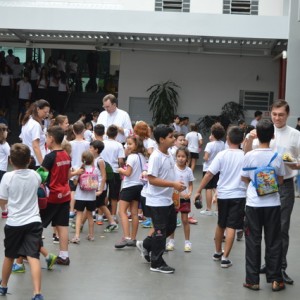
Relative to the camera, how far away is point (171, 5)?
24516mm

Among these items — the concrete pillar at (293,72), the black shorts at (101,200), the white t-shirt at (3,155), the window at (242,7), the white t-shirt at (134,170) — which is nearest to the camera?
the white t-shirt at (134,170)

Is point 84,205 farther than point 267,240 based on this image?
Yes

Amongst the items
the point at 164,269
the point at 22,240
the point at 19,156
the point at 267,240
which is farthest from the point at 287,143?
the point at 22,240

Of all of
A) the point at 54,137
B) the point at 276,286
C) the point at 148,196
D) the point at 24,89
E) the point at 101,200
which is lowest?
the point at 276,286

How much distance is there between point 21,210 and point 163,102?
17992 mm

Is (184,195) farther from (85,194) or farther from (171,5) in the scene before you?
(171,5)

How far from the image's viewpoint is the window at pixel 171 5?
2445 centimetres

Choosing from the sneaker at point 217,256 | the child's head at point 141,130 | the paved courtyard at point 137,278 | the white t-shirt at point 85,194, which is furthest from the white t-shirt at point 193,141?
the sneaker at point 217,256

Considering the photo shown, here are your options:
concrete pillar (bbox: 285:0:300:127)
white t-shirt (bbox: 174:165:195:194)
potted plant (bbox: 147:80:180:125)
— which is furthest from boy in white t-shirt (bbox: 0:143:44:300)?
potted plant (bbox: 147:80:180:125)

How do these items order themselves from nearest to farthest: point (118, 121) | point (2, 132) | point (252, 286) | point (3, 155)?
1. point (252, 286)
2. point (2, 132)
3. point (3, 155)
4. point (118, 121)

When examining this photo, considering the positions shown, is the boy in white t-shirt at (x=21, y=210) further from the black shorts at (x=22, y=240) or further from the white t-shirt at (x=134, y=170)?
the white t-shirt at (x=134, y=170)

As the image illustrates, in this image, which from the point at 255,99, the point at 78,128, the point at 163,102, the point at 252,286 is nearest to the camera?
the point at 252,286

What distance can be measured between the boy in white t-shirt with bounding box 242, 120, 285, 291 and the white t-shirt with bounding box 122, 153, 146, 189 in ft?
8.61

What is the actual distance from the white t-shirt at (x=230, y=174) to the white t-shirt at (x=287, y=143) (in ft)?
2.91
